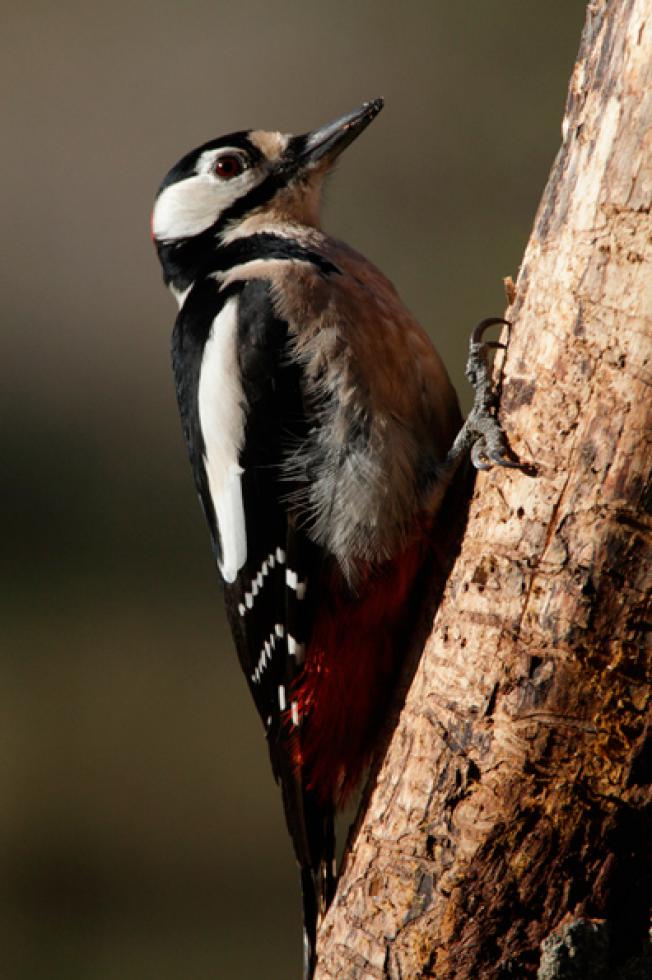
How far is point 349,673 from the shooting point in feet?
5.11

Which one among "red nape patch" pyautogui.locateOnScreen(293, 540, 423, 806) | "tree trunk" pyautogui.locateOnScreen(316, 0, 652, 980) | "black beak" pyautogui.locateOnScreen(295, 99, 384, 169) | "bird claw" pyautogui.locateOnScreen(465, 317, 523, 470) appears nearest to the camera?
"tree trunk" pyautogui.locateOnScreen(316, 0, 652, 980)

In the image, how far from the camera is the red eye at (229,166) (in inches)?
78.7

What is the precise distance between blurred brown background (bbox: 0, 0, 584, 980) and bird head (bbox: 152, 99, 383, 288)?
2.12m

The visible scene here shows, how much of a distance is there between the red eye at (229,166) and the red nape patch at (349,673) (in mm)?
809

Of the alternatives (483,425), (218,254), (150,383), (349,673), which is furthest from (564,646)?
(150,383)

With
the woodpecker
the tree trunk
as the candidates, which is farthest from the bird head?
the tree trunk

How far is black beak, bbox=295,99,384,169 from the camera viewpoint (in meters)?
1.97

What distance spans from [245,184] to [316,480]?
0.68 metres

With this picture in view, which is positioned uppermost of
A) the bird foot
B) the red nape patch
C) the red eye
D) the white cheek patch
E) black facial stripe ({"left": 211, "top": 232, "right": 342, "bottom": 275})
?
the red eye

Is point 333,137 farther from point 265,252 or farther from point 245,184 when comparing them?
point 265,252

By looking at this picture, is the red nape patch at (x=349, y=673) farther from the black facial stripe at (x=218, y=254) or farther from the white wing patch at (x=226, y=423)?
the black facial stripe at (x=218, y=254)

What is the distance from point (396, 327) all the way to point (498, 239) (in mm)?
2971

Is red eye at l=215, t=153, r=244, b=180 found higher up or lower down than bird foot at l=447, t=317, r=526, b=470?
higher up

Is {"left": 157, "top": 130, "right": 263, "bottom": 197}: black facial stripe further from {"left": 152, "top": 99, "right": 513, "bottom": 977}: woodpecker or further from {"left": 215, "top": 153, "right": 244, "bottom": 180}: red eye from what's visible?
{"left": 152, "top": 99, "right": 513, "bottom": 977}: woodpecker
